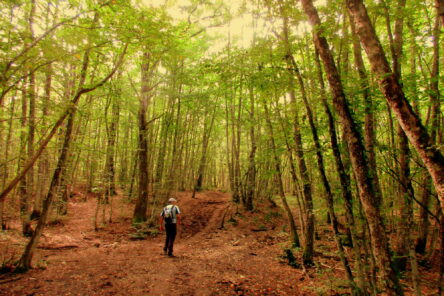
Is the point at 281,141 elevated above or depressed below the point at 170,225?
above

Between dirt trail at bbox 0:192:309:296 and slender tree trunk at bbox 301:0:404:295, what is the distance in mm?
2522

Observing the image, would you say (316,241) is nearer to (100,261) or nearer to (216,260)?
(216,260)

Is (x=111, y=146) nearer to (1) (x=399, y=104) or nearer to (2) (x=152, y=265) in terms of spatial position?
(2) (x=152, y=265)

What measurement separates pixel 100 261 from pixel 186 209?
7304mm

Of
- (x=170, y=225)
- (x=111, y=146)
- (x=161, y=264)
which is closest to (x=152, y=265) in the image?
(x=161, y=264)

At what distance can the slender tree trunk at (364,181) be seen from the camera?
130 inches

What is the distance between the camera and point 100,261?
6441mm

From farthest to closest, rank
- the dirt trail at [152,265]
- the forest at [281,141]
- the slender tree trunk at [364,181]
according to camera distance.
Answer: the dirt trail at [152,265]
the forest at [281,141]
the slender tree trunk at [364,181]

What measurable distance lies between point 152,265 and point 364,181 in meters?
5.95

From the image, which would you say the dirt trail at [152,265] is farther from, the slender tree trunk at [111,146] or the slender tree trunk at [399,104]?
the slender tree trunk at [399,104]

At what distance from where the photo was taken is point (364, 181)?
11.5ft

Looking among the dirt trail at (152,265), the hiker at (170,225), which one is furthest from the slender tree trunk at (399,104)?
the hiker at (170,225)

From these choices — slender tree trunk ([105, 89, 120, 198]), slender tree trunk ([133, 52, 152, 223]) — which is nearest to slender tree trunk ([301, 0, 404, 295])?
slender tree trunk ([133, 52, 152, 223])

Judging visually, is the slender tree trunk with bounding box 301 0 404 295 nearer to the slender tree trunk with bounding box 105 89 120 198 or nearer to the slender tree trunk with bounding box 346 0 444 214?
the slender tree trunk with bounding box 346 0 444 214
